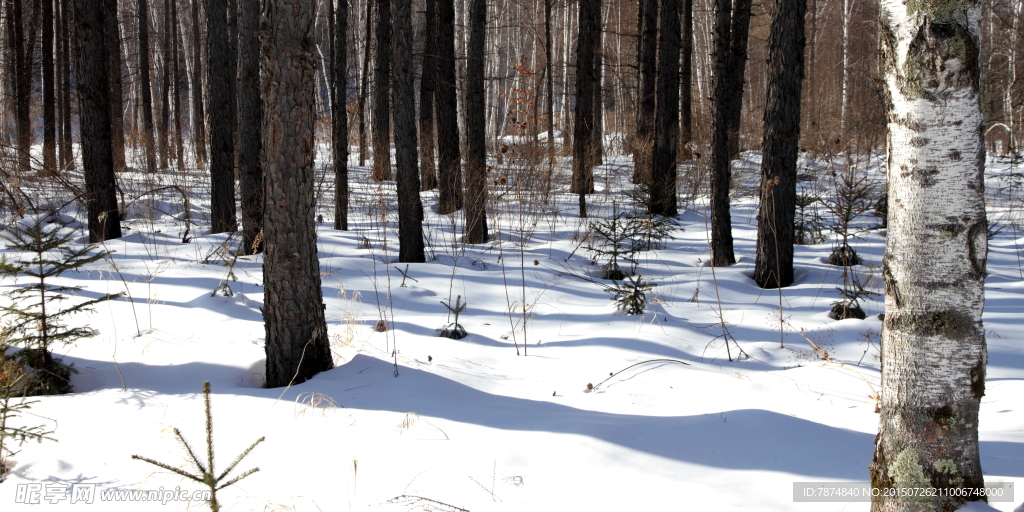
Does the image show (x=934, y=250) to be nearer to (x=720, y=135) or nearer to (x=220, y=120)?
(x=720, y=135)

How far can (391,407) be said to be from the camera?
3.12 metres

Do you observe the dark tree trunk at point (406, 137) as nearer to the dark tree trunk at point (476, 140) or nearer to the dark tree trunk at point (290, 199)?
the dark tree trunk at point (476, 140)

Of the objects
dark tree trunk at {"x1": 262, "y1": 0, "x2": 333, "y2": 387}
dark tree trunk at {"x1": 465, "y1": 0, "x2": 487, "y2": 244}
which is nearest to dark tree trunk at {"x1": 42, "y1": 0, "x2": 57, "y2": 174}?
dark tree trunk at {"x1": 465, "y1": 0, "x2": 487, "y2": 244}

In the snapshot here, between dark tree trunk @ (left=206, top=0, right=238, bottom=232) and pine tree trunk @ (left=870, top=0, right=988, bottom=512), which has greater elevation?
dark tree trunk @ (left=206, top=0, right=238, bottom=232)

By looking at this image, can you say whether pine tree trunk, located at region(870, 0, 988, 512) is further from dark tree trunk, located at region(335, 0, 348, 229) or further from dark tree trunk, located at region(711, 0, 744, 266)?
dark tree trunk, located at region(335, 0, 348, 229)

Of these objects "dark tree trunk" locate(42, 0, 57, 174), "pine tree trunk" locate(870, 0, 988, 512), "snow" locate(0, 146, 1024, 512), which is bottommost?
"snow" locate(0, 146, 1024, 512)

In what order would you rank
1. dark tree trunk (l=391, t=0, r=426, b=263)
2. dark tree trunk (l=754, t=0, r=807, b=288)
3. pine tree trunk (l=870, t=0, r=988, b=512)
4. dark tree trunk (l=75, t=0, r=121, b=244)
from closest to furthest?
pine tree trunk (l=870, t=0, r=988, b=512) → dark tree trunk (l=754, t=0, r=807, b=288) → dark tree trunk (l=391, t=0, r=426, b=263) → dark tree trunk (l=75, t=0, r=121, b=244)

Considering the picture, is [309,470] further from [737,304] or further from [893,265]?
[737,304]

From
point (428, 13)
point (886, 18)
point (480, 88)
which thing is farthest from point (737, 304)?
point (428, 13)

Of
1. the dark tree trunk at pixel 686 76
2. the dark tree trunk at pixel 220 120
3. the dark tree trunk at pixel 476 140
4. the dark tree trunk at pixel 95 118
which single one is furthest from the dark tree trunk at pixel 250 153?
the dark tree trunk at pixel 686 76

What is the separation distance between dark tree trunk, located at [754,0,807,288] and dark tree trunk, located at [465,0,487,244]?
333cm

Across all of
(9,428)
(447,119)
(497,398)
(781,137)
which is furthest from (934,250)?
(447,119)

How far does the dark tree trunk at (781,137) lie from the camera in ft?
18.4

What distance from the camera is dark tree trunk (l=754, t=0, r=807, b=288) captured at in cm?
562
